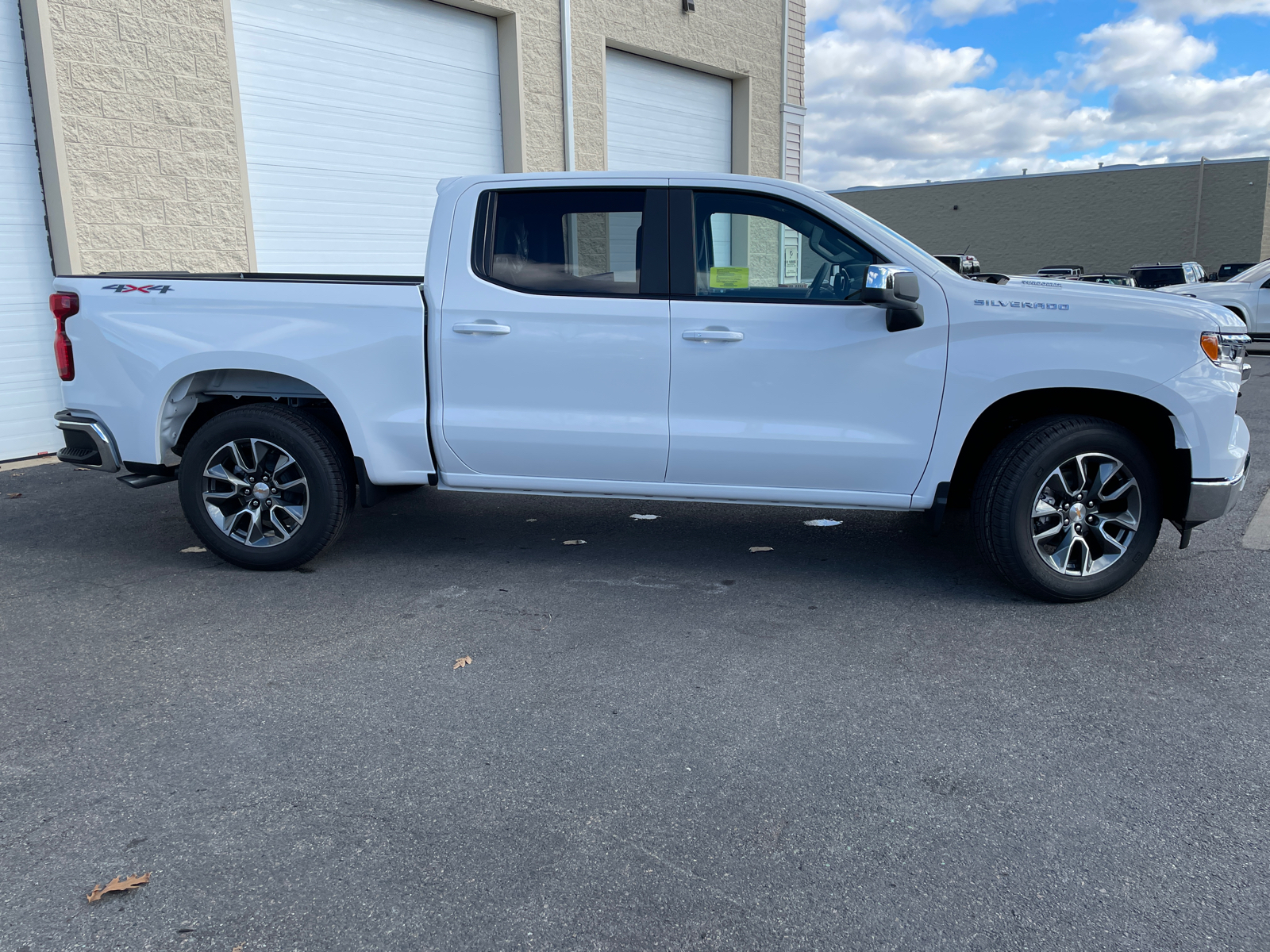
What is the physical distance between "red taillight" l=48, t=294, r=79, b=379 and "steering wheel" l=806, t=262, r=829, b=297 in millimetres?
3792

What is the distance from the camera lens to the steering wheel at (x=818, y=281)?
465cm

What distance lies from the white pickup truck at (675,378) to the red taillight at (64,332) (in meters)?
0.01

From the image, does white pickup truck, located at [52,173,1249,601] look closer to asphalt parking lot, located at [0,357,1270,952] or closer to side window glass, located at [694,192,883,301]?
side window glass, located at [694,192,883,301]

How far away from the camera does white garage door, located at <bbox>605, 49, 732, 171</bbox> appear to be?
13.2 metres

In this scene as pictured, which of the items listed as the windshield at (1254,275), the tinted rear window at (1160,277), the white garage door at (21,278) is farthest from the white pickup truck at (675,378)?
the tinted rear window at (1160,277)

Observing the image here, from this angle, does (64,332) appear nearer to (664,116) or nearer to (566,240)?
(566,240)

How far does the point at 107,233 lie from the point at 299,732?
672 cm

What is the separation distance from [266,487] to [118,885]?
2.84m

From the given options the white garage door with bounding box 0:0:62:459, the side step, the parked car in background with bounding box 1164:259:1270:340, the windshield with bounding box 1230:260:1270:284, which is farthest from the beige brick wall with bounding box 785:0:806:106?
the side step

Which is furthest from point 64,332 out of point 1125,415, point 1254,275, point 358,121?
point 1254,275

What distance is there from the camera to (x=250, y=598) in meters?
4.83

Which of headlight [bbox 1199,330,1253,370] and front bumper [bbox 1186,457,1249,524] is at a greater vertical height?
headlight [bbox 1199,330,1253,370]

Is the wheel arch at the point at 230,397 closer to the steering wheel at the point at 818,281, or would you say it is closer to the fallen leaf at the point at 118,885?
the steering wheel at the point at 818,281

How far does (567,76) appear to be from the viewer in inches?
475
